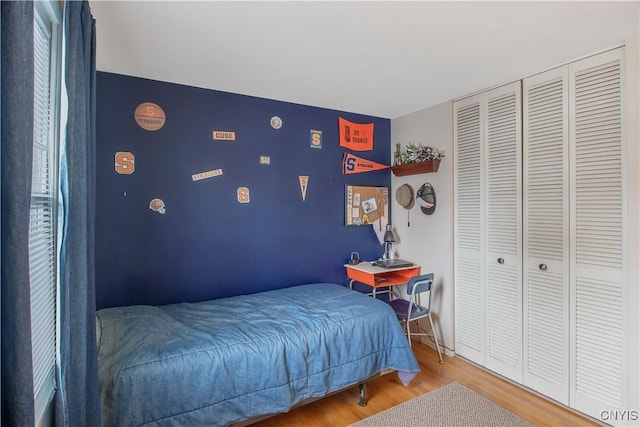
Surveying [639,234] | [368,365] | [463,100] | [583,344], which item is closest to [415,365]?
[368,365]

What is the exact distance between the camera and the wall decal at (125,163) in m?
2.44

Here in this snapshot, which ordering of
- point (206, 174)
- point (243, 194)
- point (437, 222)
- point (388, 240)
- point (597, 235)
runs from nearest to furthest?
1. point (597, 235)
2. point (206, 174)
3. point (243, 194)
4. point (437, 222)
5. point (388, 240)

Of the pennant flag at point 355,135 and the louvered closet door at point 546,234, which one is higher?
the pennant flag at point 355,135

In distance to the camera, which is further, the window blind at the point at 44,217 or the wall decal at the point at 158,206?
the wall decal at the point at 158,206

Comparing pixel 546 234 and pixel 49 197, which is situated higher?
pixel 49 197

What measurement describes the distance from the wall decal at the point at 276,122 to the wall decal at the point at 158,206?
4.11ft

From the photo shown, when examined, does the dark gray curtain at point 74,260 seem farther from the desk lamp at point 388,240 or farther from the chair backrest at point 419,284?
the desk lamp at point 388,240

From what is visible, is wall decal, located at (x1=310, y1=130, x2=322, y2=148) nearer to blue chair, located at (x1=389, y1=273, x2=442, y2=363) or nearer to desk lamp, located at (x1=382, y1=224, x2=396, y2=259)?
desk lamp, located at (x1=382, y1=224, x2=396, y2=259)

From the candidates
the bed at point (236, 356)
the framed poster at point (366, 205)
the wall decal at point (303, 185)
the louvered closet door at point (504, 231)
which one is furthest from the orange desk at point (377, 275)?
the wall decal at point (303, 185)

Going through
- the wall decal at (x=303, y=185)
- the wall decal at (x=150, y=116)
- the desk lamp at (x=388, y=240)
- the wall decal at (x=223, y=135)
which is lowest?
the desk lamp at (x=388, y=240)

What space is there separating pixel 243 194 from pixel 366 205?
1.46m

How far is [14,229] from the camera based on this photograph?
0.72 meters

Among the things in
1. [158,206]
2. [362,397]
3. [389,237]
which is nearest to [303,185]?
[389,237]

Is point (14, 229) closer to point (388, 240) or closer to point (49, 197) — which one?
point (49, 197)
